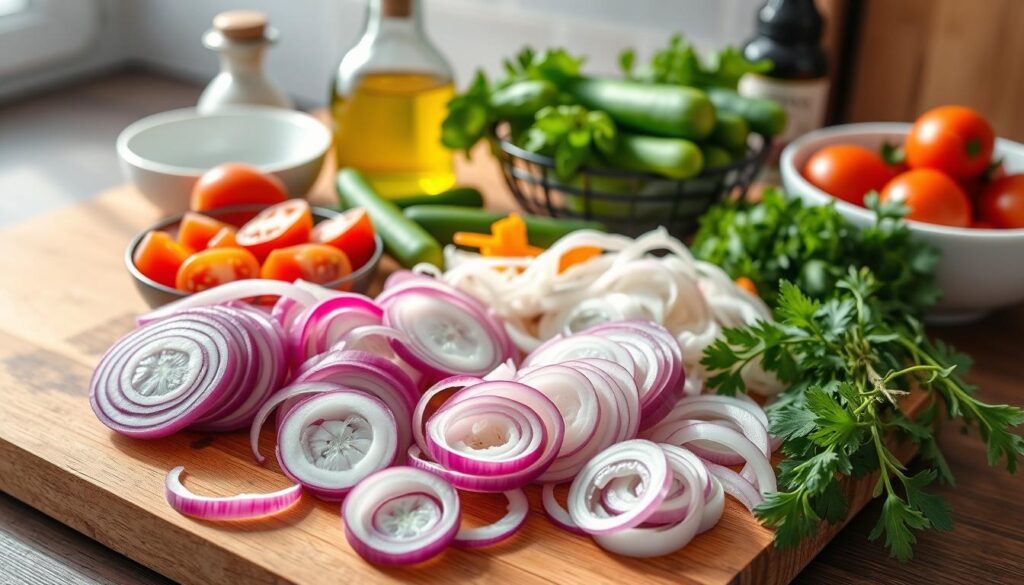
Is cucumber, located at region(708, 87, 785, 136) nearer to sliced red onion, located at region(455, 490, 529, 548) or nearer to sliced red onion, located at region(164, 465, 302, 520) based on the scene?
sliced red onion, located at region(455, 490, 529, 548)

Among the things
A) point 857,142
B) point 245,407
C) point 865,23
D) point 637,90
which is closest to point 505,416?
point 245,407

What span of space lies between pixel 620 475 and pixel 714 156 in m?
0.68

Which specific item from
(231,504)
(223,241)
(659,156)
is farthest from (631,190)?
(231,504)

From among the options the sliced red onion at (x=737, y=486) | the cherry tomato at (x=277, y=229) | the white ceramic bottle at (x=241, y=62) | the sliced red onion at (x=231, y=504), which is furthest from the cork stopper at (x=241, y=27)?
the sliced red onion at (x=737, y=486)

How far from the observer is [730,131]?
151 centimetres

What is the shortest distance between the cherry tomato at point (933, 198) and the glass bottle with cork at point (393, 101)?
649 mm

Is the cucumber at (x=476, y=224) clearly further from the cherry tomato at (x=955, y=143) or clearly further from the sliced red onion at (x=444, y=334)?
the cherry tomato at (x=955, y=143)

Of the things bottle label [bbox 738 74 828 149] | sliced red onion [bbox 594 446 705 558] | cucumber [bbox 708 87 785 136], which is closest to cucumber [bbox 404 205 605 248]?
cucumber [bbox 708 87 785 136]

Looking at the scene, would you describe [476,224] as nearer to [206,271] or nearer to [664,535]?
[206,271]

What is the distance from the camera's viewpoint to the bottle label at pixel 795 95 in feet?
5.41

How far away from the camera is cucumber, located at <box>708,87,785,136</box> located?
1.52 meters

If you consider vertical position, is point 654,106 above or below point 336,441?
above

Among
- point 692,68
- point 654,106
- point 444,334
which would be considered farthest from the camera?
point 692,68

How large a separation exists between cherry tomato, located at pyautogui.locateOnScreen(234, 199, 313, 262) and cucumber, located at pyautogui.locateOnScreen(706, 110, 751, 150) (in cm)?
56
